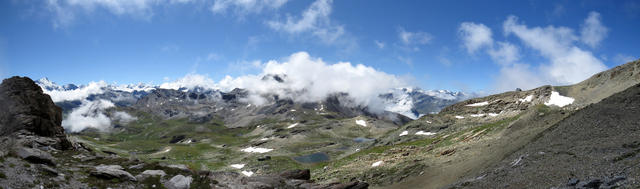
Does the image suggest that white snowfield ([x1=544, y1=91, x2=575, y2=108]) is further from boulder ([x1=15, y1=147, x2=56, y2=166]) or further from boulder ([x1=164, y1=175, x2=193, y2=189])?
boulder ([x1=15, y1=147, x2=56, y2=166])

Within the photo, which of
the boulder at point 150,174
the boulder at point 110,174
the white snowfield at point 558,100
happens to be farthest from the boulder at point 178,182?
the white snowfield at point 558,100

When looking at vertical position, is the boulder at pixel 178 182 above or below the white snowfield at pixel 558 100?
below

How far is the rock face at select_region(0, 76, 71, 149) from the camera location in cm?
4875

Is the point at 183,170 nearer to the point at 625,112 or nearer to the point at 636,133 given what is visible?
the point at 636,133

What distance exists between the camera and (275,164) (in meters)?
148

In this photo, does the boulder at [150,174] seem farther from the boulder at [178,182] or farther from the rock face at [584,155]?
the rock face at [584,155]

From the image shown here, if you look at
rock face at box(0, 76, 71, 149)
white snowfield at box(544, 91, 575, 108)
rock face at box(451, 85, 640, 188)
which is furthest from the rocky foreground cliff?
white snowfield at box(544, 91, 575, 108)

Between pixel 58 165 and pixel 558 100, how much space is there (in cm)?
21141

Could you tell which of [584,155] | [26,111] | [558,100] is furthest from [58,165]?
[558,100]

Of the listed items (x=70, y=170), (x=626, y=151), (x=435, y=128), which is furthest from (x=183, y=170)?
(x=435, y=128)

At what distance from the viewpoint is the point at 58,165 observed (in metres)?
34.2

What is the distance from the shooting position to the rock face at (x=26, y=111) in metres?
48.8

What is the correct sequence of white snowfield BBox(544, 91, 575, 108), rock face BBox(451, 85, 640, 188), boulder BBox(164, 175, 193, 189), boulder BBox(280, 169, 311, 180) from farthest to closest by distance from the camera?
white snowfield BBox(544, 91, 575, 108) → boulder BBox(280, 169, 311, 180) → boulder BBox(164, 175, 193, 189) → rock face BBox(451, 85, 640, 188)

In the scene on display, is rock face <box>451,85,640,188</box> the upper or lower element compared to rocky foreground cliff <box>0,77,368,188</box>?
lower
